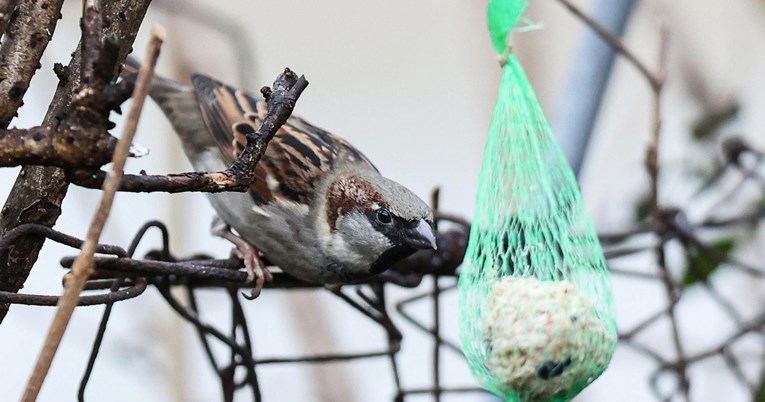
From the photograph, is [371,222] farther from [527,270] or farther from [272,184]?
[527,270]

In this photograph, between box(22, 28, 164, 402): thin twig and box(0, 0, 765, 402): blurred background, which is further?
box(0, 0, 765, 402): blurred background

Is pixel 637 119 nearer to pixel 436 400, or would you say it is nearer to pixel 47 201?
pixel 436 400

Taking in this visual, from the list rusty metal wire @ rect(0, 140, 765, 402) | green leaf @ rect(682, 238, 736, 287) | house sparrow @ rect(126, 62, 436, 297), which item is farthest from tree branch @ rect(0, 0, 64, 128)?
green leaf @ rect(682, 238, 736, 287)

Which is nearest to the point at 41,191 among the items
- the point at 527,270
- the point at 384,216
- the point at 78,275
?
the point at 78,275

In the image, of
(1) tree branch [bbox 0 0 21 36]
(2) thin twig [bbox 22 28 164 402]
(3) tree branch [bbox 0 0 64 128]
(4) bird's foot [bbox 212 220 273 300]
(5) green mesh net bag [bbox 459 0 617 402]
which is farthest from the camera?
(4) bird's foot [bbox 212 220 273 300]

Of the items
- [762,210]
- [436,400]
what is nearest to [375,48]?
[762,210]

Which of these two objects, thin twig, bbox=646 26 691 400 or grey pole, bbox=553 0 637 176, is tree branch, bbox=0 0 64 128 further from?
thin twig, bbox=646 26 691 400

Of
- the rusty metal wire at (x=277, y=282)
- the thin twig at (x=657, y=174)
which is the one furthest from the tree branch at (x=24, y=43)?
the thin twig at (x=657, y=174)
